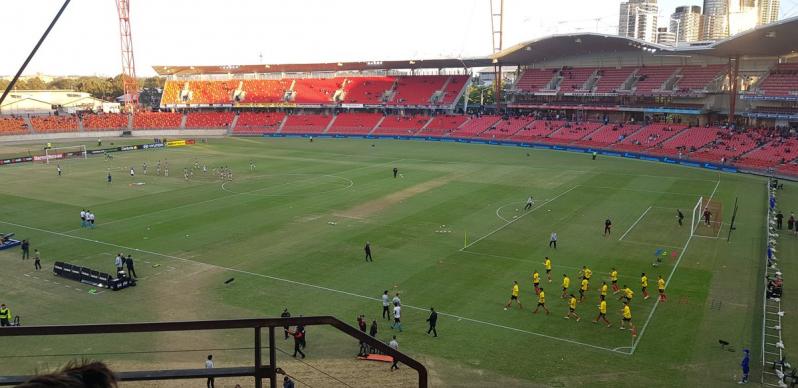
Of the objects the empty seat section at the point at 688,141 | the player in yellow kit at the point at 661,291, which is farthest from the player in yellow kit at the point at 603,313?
the empty seat section at the point at 688,141

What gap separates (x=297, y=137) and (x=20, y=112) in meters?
66.9

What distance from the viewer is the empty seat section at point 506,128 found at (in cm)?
9356

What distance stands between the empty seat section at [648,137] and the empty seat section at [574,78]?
17100 mm

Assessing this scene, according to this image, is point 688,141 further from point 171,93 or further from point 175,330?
point 171,93

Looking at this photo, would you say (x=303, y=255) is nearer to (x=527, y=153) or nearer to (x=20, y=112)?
(x=527, y=153)

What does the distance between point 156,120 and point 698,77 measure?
96.1m

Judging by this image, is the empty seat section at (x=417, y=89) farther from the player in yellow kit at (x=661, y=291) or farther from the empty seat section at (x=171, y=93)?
the player in yellow kit at (x=661, y=291)

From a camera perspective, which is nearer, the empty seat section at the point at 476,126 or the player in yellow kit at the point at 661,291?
the player in yellow kit at the point at 661,291

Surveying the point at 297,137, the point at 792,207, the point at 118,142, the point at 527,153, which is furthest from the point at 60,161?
the point at 792,207

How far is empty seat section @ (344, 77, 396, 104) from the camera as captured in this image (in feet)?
377

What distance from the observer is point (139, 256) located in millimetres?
32500

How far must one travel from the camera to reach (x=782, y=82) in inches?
2960

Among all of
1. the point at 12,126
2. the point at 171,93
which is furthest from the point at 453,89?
the point at 12,126

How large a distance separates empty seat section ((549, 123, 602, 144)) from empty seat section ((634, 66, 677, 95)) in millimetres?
8635
